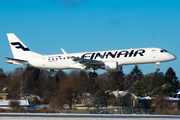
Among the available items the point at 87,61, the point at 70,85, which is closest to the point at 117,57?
the point at 87,61

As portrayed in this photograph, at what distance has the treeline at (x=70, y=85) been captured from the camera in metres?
73.6

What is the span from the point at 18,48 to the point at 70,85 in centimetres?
2228

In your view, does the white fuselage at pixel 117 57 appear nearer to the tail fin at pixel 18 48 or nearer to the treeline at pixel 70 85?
the tail fin at pixel 18 48

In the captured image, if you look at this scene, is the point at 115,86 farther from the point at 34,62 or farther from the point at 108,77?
the point at 34,62

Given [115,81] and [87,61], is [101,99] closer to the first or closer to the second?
[87,61]

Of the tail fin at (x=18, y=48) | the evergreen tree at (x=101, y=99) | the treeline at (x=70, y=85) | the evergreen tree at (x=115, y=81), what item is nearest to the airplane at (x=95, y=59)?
the tail fin at (x=18, y=48)

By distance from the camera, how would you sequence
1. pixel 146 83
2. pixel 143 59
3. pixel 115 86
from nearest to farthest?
1. pixel 143 59
2. pixel 146 83
3. pixel 115 86

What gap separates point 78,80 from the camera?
75312 mm

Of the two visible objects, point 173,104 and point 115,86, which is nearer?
point 173,104

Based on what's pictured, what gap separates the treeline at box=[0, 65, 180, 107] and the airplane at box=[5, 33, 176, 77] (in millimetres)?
22007

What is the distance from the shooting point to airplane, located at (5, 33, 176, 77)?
4648 centimetres

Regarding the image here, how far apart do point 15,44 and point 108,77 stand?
6727 cm

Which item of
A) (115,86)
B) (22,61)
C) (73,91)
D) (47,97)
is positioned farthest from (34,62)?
(115,86)

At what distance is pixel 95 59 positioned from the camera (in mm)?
48531
